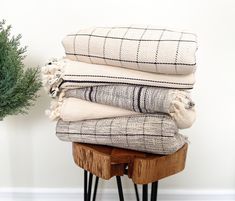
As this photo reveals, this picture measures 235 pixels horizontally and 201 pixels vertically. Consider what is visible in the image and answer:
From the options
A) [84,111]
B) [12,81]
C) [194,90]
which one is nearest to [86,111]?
[84,111]

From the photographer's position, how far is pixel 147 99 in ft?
2.52

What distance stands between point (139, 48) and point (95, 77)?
0.14 meters

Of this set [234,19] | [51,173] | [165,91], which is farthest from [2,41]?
[234,19]

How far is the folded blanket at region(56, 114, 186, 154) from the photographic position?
0.77 meters

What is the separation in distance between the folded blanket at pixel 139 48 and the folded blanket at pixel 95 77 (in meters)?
0.02

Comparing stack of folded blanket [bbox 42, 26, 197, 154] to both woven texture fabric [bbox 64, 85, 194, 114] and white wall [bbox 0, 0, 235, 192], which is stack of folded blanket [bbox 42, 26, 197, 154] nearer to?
woven texture fabric [bbox 64, 85, 194, 114]

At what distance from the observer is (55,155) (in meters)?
1.28

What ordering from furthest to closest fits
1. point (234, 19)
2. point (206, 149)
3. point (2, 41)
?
point (206, 149) → point (234, 19) → point (2, 41)

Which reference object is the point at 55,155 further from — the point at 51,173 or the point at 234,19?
the point at 234,19

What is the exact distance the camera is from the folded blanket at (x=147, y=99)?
755 millimetres

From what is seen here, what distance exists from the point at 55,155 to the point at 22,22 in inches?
20.3

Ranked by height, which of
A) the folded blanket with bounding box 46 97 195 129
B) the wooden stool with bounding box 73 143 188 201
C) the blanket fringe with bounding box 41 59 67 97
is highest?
the blanket fringe with bounding box 41 59 67 97

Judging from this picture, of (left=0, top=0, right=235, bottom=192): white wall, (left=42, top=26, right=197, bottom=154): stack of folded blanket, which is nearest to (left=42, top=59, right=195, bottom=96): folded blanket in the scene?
(left=42, top=26, right=197, bottom=154): stack of folded blanket

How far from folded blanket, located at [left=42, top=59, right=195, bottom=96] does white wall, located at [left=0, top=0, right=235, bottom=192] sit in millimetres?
335
